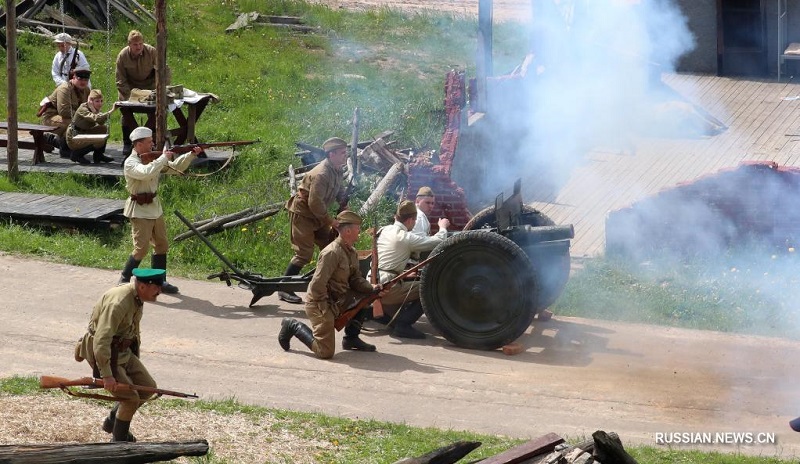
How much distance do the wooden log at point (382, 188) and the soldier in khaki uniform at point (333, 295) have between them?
11.0 ft

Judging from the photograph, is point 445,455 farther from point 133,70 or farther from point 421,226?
point 133,70

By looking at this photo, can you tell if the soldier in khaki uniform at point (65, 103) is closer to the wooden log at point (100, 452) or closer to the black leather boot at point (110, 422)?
the black leather boot at point (110, 422)

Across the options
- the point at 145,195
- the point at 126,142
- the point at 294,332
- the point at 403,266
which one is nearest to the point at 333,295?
the point at 294,332

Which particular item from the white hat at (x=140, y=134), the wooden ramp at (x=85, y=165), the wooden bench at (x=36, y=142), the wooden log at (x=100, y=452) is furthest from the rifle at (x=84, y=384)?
the wooden bench at (x=36, y=142)

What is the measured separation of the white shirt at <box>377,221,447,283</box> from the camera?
1073 cm

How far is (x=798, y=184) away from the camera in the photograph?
40.0 feet

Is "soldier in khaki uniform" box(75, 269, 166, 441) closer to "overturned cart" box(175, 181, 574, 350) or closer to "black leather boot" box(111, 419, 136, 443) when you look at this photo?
"black leather boot" box(111, 419, 136, 443)

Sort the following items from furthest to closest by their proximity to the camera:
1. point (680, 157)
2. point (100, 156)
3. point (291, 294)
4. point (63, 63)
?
1. point (63, 63)
2. point (100, 156)
3. point (680, 157)
4. point (291, 294)

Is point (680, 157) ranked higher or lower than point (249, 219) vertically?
higher

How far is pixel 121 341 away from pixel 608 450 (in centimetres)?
329

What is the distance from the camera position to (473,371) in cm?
980

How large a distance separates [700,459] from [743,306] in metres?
3.81

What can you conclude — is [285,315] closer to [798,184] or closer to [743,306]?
[743,306]

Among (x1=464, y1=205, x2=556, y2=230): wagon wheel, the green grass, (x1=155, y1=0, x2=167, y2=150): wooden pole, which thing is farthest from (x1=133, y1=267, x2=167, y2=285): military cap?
(x1=155, y1=0, x2=167, y2=150): wooden pole
